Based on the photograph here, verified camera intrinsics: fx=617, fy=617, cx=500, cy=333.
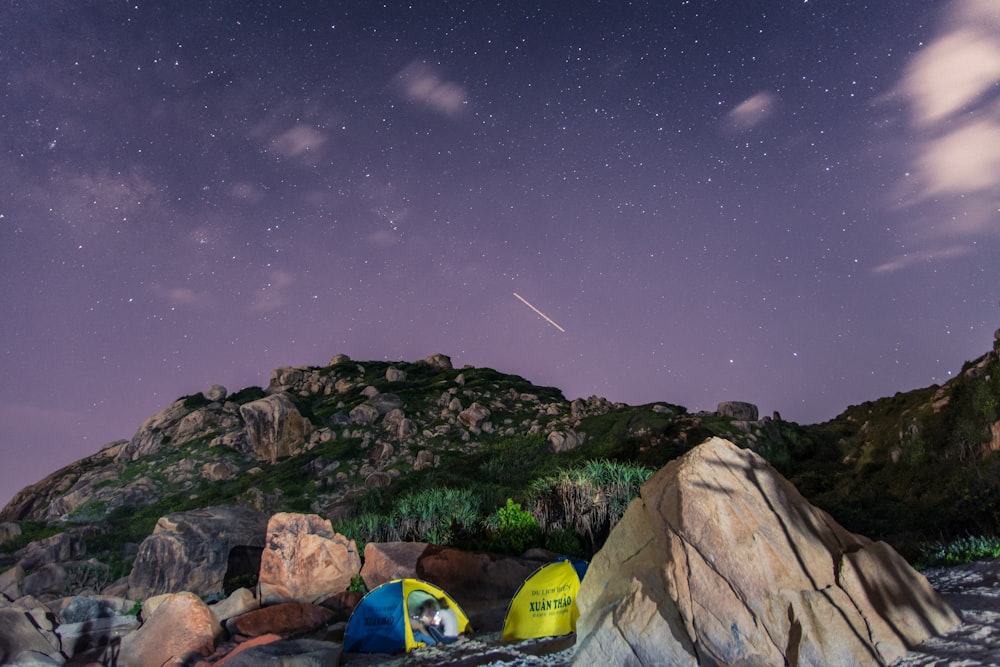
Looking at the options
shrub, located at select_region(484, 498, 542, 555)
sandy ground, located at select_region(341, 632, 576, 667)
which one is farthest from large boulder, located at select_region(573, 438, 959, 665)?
shrub, located at select_region(484, 498, 542, 555)

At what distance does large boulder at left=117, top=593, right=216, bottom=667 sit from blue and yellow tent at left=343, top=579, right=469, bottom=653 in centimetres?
408

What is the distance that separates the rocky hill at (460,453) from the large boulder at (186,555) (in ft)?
31.6

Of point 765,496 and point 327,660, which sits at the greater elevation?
point 765,496

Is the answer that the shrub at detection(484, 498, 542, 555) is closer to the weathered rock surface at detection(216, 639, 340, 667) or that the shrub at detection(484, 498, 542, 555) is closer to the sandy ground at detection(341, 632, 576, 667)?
the sandy ground at detection(341, 632, 576, 667)

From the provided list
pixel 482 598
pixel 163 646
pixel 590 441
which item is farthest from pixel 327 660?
pixel 590 441

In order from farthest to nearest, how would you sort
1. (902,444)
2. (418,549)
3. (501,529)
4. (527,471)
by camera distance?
(527,471) < (902,444) < (501,529) < (418,549)

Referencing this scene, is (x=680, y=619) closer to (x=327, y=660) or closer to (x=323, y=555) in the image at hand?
(x=327, y=660)

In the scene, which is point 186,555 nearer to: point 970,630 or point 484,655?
point 484,655

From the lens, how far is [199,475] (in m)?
74.1

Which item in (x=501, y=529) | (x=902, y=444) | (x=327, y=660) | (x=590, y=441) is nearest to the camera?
(x=327, y=660)

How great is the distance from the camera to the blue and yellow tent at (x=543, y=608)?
45.4ft

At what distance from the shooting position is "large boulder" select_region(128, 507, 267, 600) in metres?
34.4

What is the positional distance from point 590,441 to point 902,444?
111 ft

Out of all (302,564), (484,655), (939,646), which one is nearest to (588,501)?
(302,564)
